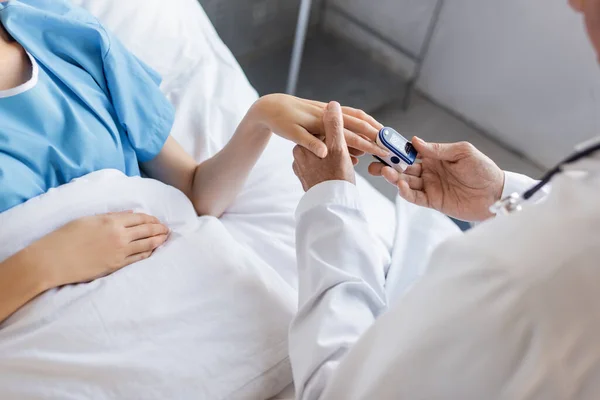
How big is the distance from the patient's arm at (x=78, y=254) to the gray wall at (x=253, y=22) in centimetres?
110

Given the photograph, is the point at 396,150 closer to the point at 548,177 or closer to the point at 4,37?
the point at 548,177

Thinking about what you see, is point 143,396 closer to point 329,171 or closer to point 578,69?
point 329,171

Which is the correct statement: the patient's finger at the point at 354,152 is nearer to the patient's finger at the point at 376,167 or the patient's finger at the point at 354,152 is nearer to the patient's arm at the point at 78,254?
the patient's finger at the point at 376,167

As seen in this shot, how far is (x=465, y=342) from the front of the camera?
41 cm

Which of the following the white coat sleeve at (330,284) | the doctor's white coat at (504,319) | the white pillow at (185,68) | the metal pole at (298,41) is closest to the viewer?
the doctor's white coat at (504,319)

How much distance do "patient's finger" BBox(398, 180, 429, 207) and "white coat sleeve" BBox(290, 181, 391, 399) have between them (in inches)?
6.2

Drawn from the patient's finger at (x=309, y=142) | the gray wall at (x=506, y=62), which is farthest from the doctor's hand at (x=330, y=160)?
the gray wall at (x=506, y=62)

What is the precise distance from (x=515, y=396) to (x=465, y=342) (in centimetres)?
5

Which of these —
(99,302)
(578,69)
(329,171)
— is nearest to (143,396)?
(99,302)

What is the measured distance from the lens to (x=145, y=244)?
83cm

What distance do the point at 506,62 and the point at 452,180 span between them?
1137 millimetres

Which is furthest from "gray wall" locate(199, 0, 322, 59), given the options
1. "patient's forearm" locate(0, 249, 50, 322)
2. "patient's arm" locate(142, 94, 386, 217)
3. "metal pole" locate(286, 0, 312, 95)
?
"patient's forearm" locate(0, 249, 50, 322)

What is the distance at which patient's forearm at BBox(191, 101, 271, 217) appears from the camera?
956 millimetres

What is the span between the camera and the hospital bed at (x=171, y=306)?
701 millimetres
